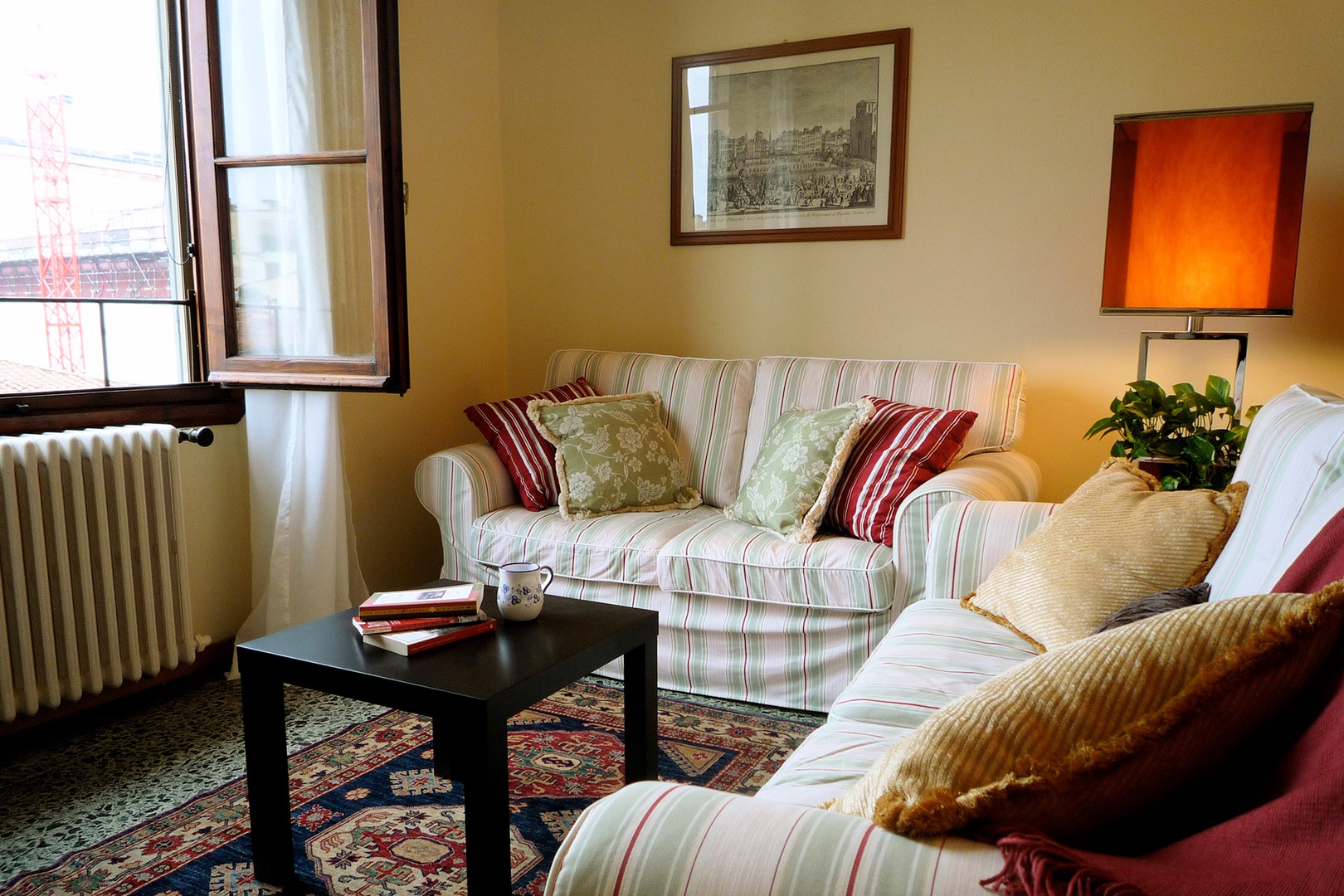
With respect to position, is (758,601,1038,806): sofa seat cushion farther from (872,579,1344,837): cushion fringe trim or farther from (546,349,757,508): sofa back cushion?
(546,349,757,508): sofa back cushion

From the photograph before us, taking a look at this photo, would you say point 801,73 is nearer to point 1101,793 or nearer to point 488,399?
point 488,399

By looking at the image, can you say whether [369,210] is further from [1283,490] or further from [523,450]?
[1283,490]

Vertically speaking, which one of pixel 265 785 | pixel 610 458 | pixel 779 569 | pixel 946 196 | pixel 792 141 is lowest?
pixel 265 785

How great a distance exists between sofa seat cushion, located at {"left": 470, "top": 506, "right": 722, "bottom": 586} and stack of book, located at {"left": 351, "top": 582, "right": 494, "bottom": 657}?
0.80m

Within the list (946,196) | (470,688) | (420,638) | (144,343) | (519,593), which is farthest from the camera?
(946,196)

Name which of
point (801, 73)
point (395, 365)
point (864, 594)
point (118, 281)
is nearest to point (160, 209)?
point (118, 281)

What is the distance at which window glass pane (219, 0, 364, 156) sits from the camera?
8.34 ft

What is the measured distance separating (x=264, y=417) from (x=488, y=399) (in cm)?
116

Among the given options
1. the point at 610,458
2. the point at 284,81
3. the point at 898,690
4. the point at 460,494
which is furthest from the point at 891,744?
the point at 284,81

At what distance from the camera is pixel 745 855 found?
76 cm

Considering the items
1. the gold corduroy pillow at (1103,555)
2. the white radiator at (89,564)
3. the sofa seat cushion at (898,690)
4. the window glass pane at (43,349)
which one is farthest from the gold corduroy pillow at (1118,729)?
the window glass pane at (43,349)

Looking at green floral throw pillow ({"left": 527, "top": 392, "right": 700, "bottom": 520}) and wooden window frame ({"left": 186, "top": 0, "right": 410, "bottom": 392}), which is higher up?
wooden window frame ({"left": 186, "top": 0, "right": 410, "bottom": 392})

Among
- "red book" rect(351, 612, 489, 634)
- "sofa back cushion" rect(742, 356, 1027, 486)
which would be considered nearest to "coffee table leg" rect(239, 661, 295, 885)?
"red book" rect(351, 612, 489, 634)

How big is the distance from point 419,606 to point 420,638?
83 mm
